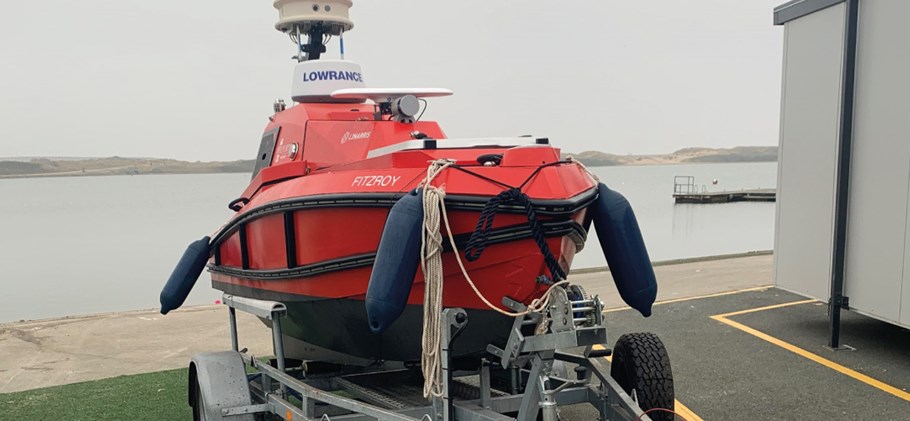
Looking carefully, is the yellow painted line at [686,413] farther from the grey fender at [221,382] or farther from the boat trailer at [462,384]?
the grey fender at [221,382]

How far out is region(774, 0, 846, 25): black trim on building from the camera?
5997 mm

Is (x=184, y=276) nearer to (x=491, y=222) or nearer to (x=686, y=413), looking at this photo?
(x=491, y=222)

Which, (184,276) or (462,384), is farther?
(184,276)

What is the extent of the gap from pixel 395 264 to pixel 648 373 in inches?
65.4

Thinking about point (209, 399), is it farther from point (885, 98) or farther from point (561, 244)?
point (885, 98)

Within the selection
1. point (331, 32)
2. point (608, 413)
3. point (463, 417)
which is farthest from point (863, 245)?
point (331, 32)

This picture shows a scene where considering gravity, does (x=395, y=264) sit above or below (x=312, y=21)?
below

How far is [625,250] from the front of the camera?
11.8 feet

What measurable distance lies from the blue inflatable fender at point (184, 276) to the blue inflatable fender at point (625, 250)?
9.54 feet

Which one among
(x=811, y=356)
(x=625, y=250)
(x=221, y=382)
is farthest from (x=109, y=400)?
(x=811, y=356)

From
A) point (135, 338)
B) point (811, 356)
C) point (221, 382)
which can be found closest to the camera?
point (221, 382)

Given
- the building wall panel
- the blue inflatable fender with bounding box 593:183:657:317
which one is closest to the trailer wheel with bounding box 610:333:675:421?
the blue inflatable fender with bounding box 593:183:657:317

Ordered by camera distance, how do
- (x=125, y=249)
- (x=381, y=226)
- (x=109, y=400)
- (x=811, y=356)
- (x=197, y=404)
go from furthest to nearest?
(x=125, y=249), (x=811, y=356), (x=109, y=400), (x=197, y=404), (x=381, y=226)

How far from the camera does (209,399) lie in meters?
4.02
